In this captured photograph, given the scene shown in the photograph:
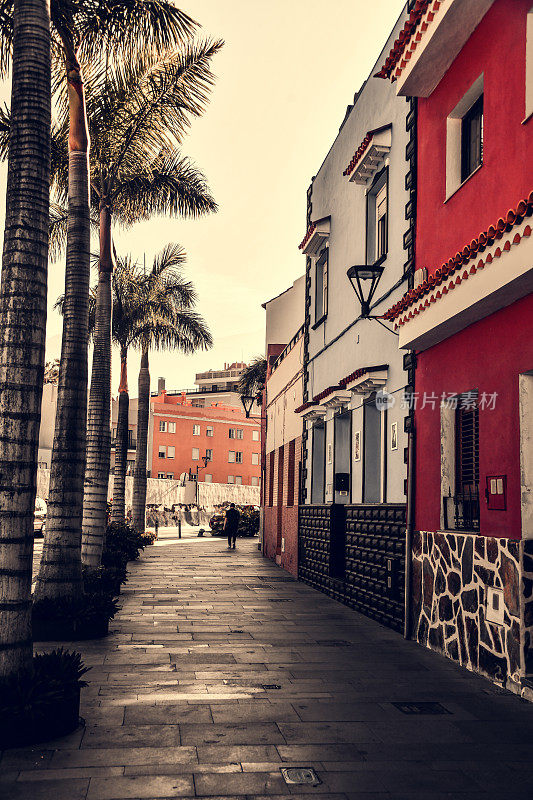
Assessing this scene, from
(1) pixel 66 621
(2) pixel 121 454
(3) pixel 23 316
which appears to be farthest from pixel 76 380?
(2) pixel 121 454

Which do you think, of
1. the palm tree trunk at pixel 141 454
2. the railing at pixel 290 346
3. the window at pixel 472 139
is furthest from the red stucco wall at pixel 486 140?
the palm tree trunk at pixel 141 454

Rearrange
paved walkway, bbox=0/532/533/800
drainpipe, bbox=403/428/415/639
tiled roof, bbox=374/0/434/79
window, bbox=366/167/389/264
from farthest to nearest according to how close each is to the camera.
A: window, bbox=366/167/389/264
drainpipe, bbox=403/428/415/639
tiled roof, bbox=374/0/434/79
paved walkway, bbox=0/532/533/800

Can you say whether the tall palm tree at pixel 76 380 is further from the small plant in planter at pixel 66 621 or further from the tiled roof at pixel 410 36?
the tiled roof at pixel 410 36

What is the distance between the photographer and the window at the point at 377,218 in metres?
13.9

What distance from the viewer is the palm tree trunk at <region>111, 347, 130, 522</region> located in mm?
28109

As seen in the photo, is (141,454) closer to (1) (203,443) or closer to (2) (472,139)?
(2) (472,139)

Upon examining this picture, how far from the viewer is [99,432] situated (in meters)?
16.5

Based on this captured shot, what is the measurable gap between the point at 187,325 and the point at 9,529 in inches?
1070

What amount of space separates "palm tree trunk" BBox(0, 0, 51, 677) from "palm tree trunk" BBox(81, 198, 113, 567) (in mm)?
9257

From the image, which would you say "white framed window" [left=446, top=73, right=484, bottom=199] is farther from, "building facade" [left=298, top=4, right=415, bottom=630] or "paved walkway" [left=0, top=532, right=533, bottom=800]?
"paved walkway" [left=0, top=532, right=533, bottom=800]

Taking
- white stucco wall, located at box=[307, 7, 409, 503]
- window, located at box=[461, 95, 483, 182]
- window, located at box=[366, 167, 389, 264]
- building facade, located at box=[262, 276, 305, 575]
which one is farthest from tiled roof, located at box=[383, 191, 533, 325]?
building facade, located at box=[262, 276, 305, 575]

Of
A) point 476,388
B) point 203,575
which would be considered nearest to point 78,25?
point 476,388

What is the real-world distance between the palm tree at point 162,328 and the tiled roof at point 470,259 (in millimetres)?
20531

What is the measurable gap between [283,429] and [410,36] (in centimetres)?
1667
